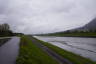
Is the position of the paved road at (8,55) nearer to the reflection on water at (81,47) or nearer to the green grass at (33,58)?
the green grass at (33,58)

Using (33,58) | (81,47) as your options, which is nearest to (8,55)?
(33,58)

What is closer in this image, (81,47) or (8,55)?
(8,55)

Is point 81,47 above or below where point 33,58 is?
below

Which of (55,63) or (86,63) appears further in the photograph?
(86,63)

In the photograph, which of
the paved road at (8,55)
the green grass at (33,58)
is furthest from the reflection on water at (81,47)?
the paved road at (8,55)

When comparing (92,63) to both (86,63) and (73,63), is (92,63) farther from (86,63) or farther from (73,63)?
(73,63)

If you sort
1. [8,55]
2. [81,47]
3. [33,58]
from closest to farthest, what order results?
[33,58]
[8,55]
[81,47]

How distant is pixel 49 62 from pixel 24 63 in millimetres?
3107

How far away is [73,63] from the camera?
1633cm

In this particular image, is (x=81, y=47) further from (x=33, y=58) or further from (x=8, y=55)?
(x=8, y=55)

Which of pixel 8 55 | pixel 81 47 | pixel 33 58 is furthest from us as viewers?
pixel 81 47

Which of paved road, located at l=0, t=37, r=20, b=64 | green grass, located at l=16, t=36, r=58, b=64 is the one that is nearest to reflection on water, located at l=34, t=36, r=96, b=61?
green grass, located at l=16, t=36, r=58, b=64

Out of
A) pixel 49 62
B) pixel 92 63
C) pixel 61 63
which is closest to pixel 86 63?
pixel 92 63

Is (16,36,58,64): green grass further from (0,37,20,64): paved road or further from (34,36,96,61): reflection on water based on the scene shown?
(34,36,96,61): reflection on water
